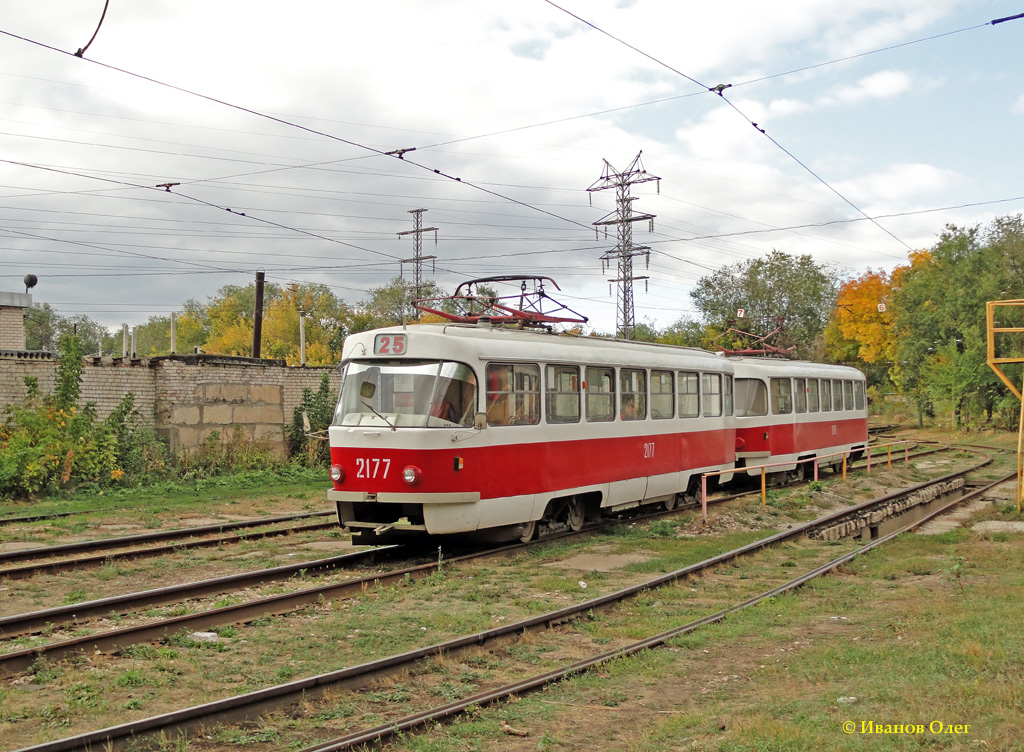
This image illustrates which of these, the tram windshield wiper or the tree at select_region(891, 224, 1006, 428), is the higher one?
the tree at select_region(891, 224, 1006, 428)

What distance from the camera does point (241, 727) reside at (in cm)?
596

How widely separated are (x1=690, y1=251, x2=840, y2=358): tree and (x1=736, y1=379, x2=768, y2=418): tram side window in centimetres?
4615

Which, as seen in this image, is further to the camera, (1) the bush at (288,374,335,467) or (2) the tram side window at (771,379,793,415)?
(1) the bush at (288,374,335,467)

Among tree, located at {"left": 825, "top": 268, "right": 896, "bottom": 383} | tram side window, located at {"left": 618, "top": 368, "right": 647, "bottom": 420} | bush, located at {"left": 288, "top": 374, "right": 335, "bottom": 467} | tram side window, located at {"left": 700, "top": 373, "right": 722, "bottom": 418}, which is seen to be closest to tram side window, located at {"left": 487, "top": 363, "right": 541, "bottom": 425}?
tram side window, located at {"left": 618, "top": 368, "right": 647, "bottom": 420}

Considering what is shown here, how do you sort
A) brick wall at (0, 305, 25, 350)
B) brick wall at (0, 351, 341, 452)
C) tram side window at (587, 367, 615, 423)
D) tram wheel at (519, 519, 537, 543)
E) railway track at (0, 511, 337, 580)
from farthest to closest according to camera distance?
brick wall at (0, 305, 25, 350) → brick wall at (0, 351, 341, 452) → tram side window at (587, 367, 615, 423) → tram wheel at (519, 519, 537, 543) → railway track at (0, 511, 337, 580)

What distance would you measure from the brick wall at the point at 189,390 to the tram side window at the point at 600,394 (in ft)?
38.3

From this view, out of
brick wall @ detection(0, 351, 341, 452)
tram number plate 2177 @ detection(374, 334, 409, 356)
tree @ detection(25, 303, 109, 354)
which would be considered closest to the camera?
tram number plate 2177 @ detection(374, 334, 409, 356)

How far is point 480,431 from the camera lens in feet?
39.1

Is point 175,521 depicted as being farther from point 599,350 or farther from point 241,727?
point 241,727

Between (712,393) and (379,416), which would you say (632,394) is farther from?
(379,416)

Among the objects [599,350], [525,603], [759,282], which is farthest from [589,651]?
[759,282]

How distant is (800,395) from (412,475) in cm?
1607

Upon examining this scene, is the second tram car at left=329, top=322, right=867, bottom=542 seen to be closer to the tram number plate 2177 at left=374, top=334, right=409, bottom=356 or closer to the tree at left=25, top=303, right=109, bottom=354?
the tram number plate 2177 at left=374, top=334, right=409, bottom=356

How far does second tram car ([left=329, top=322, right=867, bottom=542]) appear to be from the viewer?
11.6 m
